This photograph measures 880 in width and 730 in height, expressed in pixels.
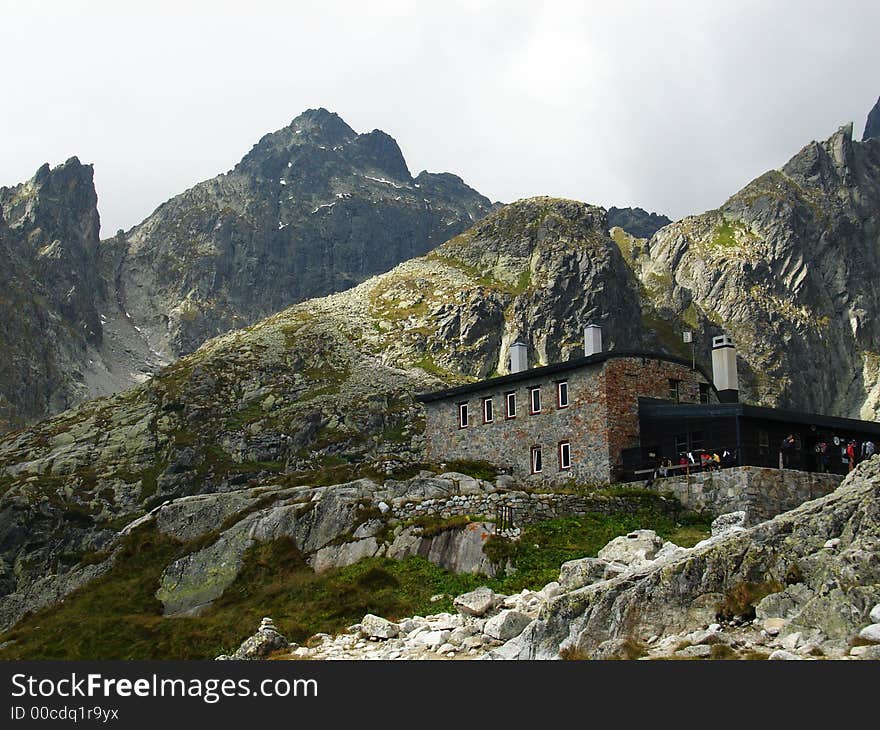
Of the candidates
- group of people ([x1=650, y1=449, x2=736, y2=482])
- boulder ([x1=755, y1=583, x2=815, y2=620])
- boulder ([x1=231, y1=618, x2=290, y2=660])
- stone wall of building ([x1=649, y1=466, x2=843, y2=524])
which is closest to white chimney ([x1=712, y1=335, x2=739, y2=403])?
group of people ([x1=650, y1=449, x2=736, y2=482])

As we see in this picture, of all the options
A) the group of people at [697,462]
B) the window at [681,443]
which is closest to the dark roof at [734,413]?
the window at [681,443]

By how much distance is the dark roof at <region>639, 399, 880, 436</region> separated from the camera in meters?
49.4

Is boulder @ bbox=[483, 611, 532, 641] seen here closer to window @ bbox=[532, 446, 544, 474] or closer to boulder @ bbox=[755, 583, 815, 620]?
boulder @ bbox=[755, 583, 815, 620]

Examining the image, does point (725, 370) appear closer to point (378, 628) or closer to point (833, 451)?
point (833, 451)

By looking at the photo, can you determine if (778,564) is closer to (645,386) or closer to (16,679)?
(16,679)

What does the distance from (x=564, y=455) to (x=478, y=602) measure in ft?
70.2

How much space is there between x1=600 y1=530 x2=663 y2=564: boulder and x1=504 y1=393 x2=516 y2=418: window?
19571 mm

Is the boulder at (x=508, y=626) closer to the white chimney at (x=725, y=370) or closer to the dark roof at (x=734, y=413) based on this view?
the dark roof at (x=734, y=413)

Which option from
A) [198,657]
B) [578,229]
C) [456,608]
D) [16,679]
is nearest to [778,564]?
[456,608]

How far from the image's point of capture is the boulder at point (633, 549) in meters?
34.2

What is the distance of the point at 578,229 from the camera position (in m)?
199

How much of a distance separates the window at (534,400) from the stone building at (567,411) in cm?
5

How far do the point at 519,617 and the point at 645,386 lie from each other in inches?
1036

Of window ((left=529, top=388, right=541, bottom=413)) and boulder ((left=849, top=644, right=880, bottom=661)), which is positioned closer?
boulder ((left=849, top=644, right=880, bottom=661))
